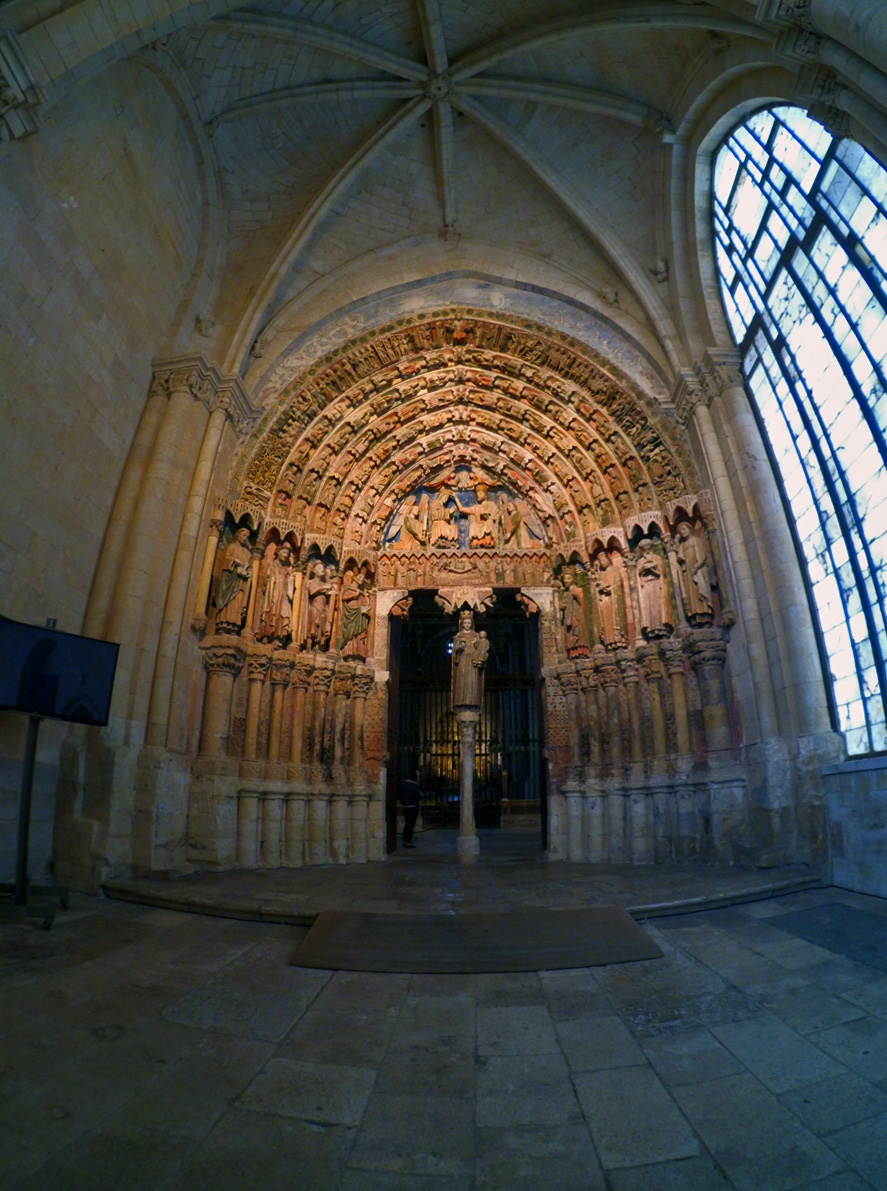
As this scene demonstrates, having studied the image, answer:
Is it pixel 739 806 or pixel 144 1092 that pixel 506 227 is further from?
pixel 144 1092

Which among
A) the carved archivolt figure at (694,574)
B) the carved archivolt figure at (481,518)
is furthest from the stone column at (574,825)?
the carved archivolt figure at (481,518)

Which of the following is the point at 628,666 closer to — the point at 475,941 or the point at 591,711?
the point at 591,711

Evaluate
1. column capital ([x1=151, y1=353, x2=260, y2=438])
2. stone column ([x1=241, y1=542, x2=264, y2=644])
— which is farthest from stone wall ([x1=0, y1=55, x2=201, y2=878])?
stone column ([x1=241, y1=542, x2=264, y2=644])

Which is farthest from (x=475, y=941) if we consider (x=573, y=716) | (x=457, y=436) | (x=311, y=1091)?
(x=457, y=436)

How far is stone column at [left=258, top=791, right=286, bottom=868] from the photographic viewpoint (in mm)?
9000

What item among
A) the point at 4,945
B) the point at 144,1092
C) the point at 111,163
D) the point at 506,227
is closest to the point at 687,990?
the point at 144,1092

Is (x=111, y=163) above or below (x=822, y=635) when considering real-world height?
above

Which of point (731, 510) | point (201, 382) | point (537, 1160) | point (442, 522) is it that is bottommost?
point (537, 1160)

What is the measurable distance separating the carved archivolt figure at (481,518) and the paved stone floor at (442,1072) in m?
8.59

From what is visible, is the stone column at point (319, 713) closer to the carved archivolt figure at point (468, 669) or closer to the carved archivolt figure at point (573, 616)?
the carved archivolt figure at point (468, 669)

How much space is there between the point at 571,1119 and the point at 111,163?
10869 mm

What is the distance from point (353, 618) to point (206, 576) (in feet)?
9.46

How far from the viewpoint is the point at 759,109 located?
26.9 ft

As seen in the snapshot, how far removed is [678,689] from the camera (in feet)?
31.4
